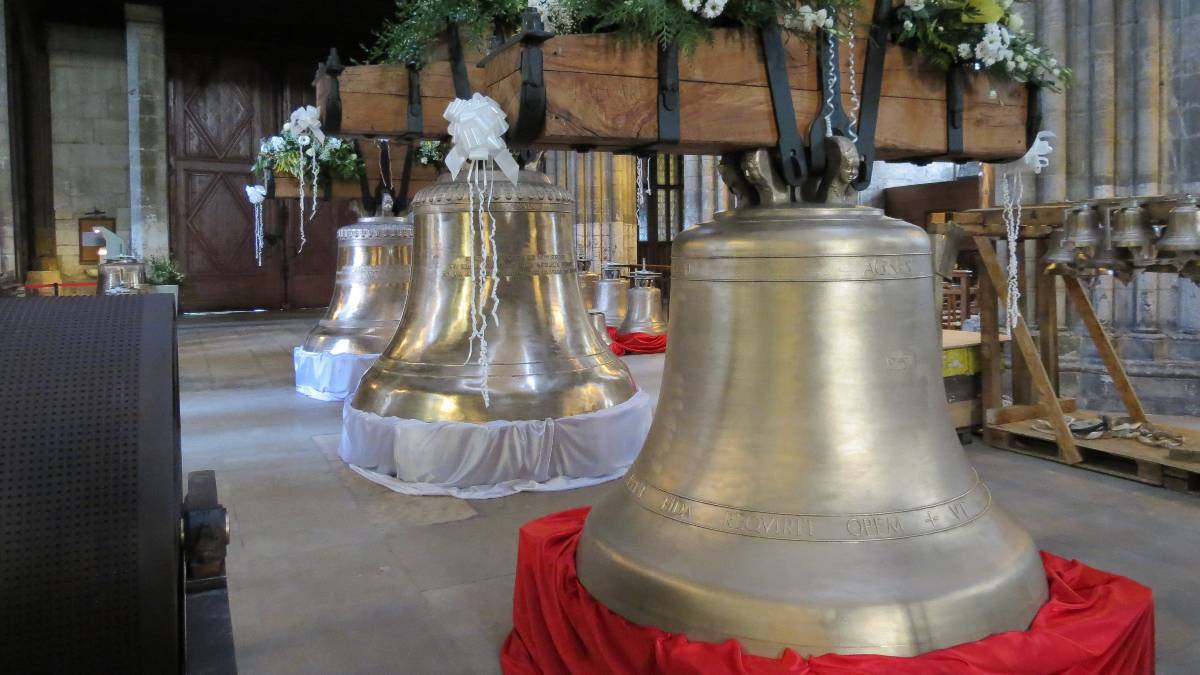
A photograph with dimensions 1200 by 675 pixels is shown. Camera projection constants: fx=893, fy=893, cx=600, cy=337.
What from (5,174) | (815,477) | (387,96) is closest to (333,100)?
(387,96)

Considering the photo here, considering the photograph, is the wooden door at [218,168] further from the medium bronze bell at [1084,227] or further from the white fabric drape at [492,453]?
the medium bronze bell at [1084,227]

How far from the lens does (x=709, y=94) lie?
206cm

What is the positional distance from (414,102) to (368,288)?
423 centimetres

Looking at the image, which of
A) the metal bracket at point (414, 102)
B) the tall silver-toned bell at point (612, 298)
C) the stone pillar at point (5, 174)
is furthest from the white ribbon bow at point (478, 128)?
the stone pillar at point (5, 174)

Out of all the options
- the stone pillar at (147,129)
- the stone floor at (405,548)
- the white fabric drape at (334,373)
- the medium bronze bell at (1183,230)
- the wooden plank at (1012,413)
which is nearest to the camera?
the stone floor at (405,548)

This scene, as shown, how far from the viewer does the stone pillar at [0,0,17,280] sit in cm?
1230

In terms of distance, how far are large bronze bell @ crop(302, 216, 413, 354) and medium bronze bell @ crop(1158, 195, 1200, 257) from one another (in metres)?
5.22

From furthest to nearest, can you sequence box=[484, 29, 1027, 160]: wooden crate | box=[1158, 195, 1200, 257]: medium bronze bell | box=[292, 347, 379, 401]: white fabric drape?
box=[292, 347, 379, 401]: white fabric drape < box=[1158, 195, 1200, 257]: medium bronze bell < box=[484, 29, 1027, 160]: wooden crate

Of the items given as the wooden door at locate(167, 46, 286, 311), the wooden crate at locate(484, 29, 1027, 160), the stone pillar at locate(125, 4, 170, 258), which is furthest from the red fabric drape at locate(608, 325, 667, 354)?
the wooden door at locate(167, 46, 286, 311)

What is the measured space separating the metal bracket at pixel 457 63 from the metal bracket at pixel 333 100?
0.60m

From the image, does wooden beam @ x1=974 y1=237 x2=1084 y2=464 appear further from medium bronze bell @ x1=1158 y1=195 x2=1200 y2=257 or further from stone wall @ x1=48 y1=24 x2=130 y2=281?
stone wall @ x1=48 y1=24 x2=130 y2=281

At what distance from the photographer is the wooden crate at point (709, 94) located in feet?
6.32

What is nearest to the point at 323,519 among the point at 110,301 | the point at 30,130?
the point at 110,301

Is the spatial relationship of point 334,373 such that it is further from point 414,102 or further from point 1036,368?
point 1036,368
